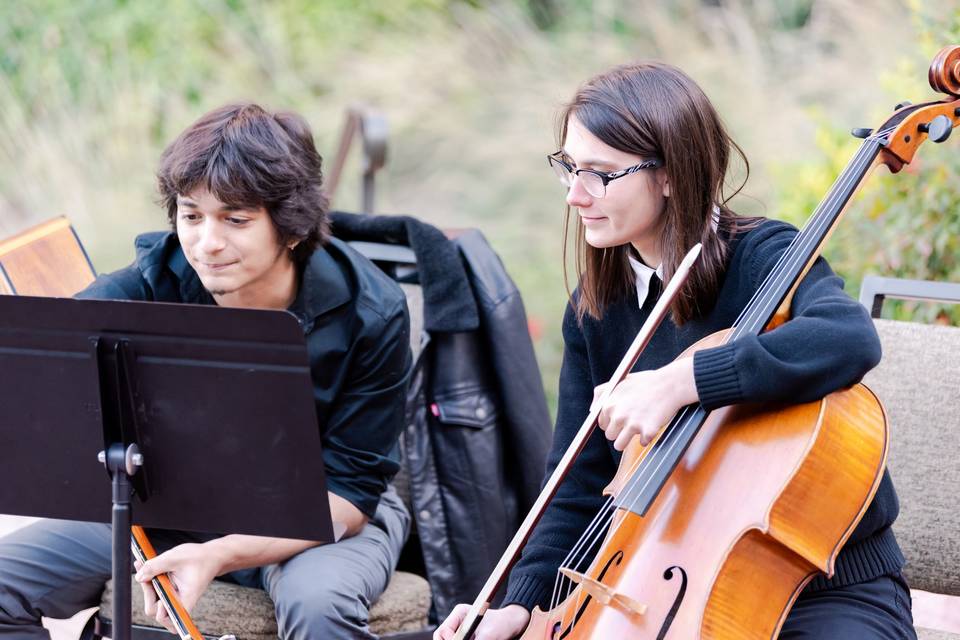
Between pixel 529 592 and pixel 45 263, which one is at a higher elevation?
pixel 45 263

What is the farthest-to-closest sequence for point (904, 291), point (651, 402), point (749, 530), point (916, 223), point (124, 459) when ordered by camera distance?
point (916, 223)
point (904, 291)
point (124, 459)
point (651, 402)
point (749, 530)

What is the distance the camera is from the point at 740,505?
1570 mm

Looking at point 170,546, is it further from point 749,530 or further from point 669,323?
point 749,530

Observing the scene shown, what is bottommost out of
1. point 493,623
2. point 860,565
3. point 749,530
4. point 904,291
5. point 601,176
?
point 493,623

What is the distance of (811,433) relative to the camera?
1558 millimetres

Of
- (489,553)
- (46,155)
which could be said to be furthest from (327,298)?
(46,155)

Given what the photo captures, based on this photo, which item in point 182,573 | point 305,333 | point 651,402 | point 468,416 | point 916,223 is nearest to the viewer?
point 651,402

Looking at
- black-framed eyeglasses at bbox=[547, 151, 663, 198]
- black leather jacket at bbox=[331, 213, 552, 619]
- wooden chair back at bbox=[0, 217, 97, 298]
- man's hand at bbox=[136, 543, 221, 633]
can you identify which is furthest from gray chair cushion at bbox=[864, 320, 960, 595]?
wooden chair back at bbox=[0, 217, 97, 298]

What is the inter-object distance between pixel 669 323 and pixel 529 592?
51cm

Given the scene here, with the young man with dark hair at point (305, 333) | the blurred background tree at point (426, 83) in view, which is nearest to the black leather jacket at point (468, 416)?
the young man with dark hair at point (305, 333)

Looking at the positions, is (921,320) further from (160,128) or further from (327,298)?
(160,128)

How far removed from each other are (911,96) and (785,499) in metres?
1.91

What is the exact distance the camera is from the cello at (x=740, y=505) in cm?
154

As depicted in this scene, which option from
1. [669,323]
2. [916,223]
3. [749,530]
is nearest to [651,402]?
[749,530]
